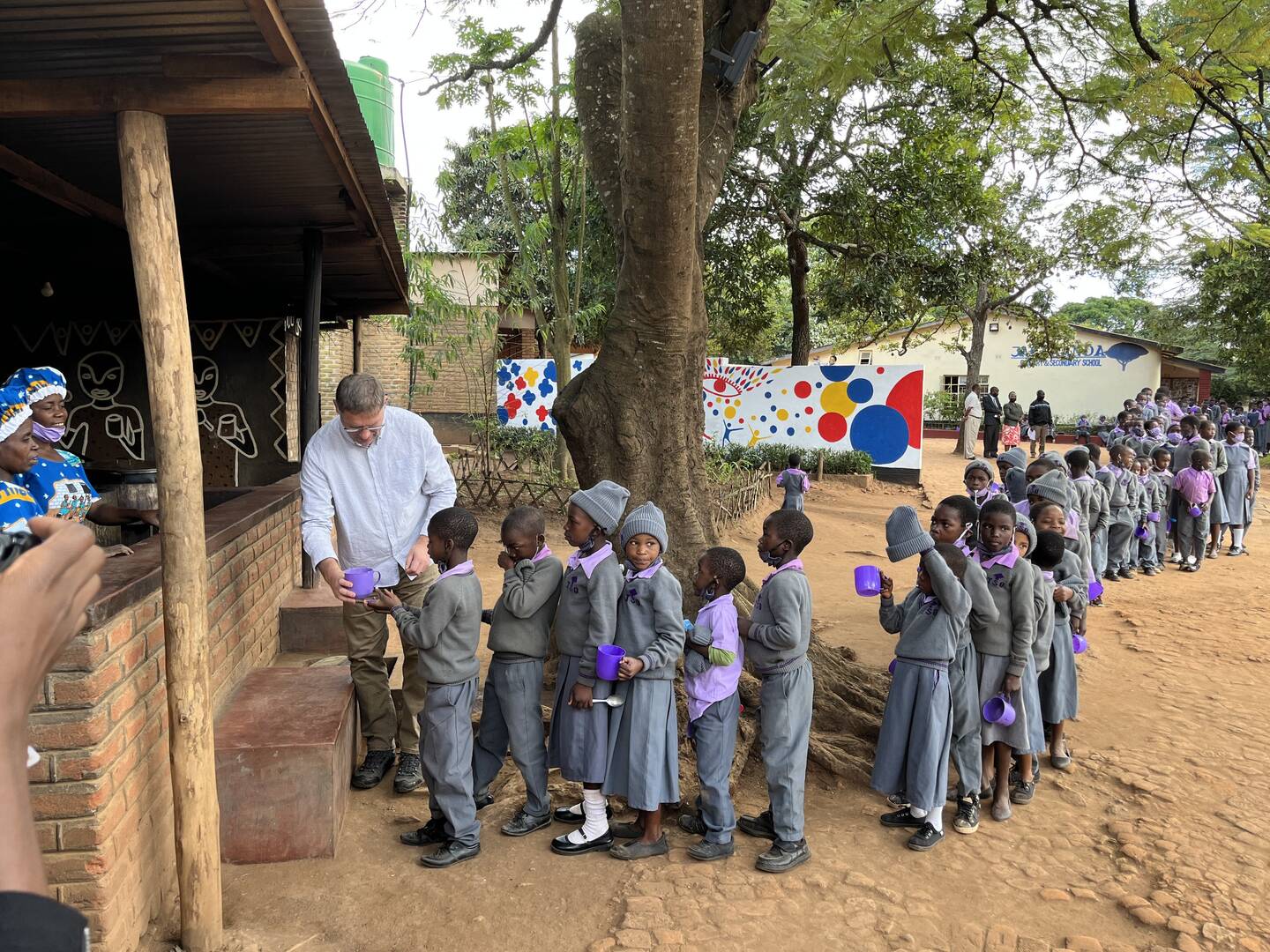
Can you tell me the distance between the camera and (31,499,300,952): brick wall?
2.59 m

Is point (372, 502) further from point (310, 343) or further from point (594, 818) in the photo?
point (310, 343)

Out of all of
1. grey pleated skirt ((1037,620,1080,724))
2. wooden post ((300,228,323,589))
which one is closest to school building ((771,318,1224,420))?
wooden post ((300,228,323,589))

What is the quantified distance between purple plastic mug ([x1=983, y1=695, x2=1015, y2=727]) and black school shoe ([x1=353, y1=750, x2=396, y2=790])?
2.83 m

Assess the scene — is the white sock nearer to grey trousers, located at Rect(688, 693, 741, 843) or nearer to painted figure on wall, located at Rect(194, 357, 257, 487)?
grey trousers, located at Rect(688, 693, 741, 843)

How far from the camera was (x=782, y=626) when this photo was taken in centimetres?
372

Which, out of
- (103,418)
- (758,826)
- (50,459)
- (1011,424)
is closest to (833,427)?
(1011,424)

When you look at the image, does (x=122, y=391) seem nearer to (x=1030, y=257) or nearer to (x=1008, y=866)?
(x=1008, y=866)

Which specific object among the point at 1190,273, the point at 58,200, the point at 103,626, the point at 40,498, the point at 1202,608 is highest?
the point at 1190,273

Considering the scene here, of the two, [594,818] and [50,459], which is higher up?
[50,459]

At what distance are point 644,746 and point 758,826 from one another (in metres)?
0.73

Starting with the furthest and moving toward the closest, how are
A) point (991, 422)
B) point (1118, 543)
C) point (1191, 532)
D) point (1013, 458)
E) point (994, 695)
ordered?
point (991, 422) → point (1191, 532) → point (1118, 543) → point (1013, 458) → point (994, 695)

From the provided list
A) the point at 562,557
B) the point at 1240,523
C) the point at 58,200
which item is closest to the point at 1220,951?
the point at 58,200

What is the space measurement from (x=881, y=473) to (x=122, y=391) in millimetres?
12866

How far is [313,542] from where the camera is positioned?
12.7 ft
